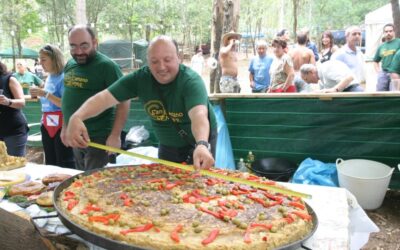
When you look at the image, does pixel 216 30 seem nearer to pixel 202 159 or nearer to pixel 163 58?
pixel 163 58

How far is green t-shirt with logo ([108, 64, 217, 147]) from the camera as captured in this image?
246 centimetres

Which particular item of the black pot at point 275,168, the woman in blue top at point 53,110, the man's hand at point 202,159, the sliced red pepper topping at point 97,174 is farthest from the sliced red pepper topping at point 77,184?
the black pot at point 275,168

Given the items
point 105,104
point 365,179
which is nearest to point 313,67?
point 365,179

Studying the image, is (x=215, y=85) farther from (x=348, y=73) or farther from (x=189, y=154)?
(x=189, y=154)

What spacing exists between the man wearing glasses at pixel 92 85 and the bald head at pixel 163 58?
73 centimetres

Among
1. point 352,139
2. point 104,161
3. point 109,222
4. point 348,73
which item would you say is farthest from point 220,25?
point 109,222

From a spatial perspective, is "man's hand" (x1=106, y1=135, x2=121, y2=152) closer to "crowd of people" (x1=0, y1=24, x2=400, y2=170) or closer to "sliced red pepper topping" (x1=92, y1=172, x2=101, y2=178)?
"crowd of people" (x1=0, y1=24, x2=400, y2=170)

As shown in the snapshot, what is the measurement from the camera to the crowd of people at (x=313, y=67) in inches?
190

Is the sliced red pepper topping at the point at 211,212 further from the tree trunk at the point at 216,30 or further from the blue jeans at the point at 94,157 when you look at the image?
the tree trunk at the point at 216,30

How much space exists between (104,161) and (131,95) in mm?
810

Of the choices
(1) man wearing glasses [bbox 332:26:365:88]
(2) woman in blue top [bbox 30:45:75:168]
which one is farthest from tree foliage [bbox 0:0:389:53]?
(2) woman in blue top [bbox 30:45:75:168]

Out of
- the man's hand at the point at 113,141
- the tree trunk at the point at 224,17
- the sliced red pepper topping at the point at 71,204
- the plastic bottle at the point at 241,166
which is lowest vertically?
the plastic bottle at the point at 241,166

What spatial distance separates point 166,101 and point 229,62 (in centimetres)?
429

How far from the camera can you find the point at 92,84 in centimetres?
308
